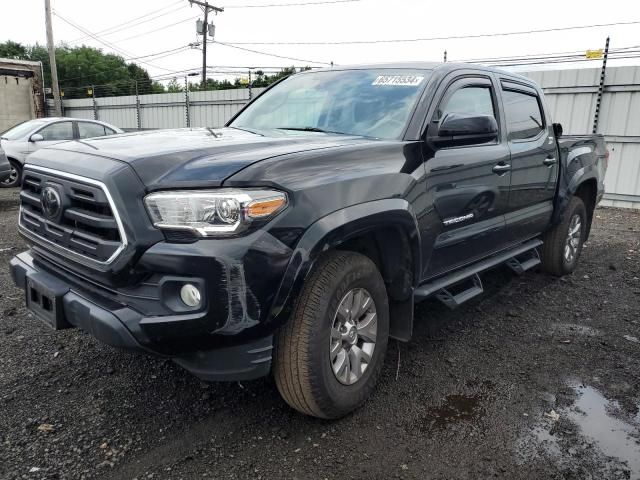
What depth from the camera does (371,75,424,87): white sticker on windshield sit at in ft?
11.5

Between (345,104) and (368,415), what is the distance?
6.54ft

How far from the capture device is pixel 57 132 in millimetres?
11234

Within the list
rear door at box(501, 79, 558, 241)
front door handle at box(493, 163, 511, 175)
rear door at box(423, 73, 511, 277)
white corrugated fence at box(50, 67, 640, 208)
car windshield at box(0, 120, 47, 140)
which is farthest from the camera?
car windshield at box(0, 120, 47, 140)

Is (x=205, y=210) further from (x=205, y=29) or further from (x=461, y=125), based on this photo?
(x=205, y=29)

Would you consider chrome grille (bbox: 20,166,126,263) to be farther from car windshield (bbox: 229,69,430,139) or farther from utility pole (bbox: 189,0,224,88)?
utility pole (bbox: 189,0,224,88)

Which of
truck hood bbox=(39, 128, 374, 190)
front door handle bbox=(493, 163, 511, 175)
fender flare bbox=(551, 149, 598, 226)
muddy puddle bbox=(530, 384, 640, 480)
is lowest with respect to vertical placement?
muddy puddle bbox=(530, 384, 640, 480)

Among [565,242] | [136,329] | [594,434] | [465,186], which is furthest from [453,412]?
[565,242]

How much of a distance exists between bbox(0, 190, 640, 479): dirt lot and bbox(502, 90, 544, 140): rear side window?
1.58 meters

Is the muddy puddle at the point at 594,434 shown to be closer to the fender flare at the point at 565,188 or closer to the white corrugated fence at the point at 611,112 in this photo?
the fender flare at the point at 565,188

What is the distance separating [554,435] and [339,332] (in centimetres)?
123

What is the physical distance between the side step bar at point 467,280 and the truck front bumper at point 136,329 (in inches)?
50.1

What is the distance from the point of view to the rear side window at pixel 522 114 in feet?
14.1

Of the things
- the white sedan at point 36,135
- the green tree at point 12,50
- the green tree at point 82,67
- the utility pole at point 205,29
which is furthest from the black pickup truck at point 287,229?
the green tree at point 12,50

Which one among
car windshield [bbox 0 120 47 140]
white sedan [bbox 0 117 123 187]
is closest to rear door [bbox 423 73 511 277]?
white sedan [bbox 0 117 123 187]
